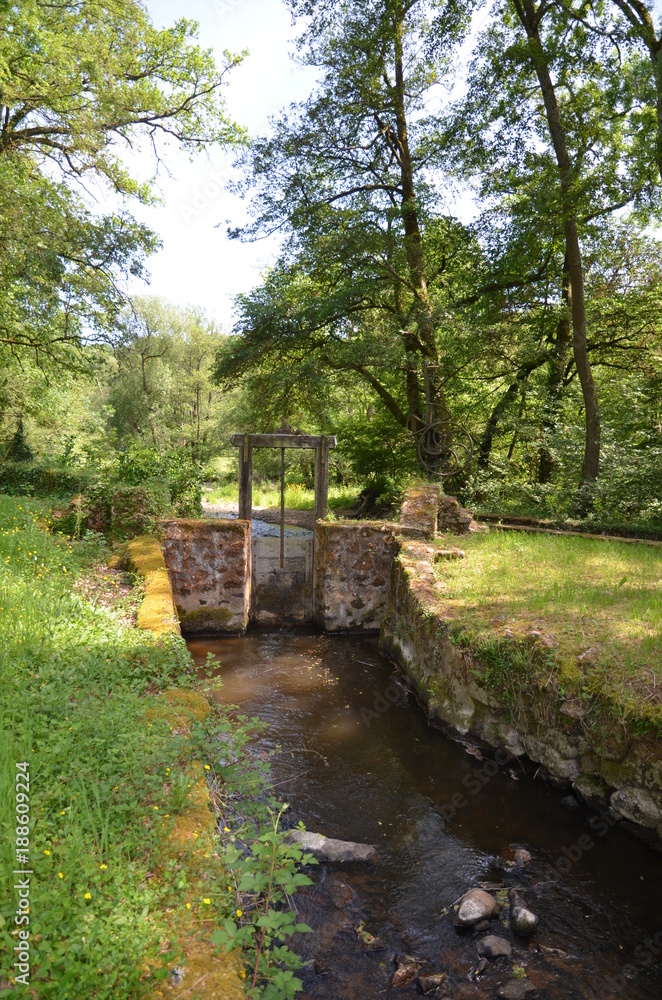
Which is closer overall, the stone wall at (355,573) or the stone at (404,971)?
the stone at (404,971)

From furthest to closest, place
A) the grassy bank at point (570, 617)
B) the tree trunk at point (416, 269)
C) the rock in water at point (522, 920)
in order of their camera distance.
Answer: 1. the tree trunk at point (416, 269)
2. the grassy bank at point (570, 617)
3. the rock in water at point (522, 920)

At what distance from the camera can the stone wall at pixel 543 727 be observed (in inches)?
155

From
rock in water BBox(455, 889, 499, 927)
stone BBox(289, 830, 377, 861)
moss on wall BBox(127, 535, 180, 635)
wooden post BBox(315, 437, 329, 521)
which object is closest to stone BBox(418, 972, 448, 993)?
rock in water BBox(455, 889, 499, 927)

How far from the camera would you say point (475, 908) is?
11.0 ft

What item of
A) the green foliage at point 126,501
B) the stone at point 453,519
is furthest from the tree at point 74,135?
the stone at point 453,519

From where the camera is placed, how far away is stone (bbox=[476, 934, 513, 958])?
3084 millimetres

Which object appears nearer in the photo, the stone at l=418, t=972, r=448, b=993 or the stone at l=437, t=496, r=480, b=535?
the stone at l=418, t=972, r=448, b=993

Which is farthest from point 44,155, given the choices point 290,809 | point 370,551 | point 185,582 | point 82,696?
point 290,809

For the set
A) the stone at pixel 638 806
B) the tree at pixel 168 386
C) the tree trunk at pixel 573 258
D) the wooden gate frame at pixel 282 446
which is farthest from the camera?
the tree at pixel 168 386

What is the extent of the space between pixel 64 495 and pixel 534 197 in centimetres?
1168

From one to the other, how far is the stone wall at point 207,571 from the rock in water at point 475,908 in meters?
5.83

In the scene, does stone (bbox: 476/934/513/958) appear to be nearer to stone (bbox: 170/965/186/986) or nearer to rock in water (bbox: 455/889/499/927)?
rock in water (bbox: 455/889/499/927)

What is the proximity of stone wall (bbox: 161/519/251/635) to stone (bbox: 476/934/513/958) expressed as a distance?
610 centimetres

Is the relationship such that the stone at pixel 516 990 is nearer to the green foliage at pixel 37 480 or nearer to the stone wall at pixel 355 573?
the stone wall at pixel 355 573
